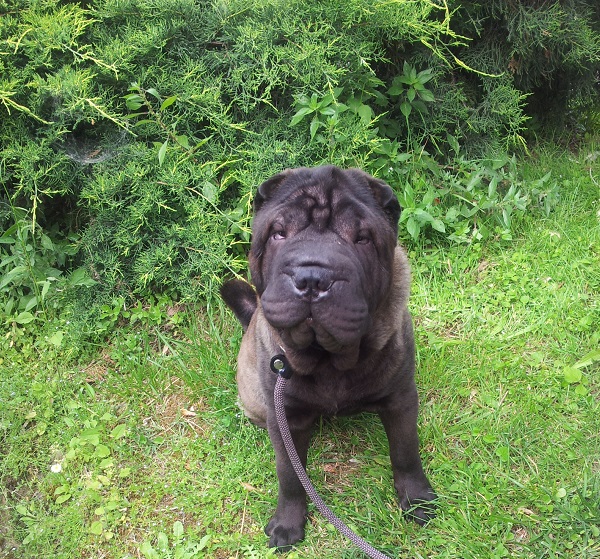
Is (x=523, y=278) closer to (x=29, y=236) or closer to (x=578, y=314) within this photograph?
(x=578, y=314)

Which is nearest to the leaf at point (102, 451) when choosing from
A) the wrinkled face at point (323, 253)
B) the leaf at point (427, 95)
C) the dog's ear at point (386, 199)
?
the wrinkled face at point (323, 253)

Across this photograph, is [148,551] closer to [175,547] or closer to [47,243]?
[175,547]

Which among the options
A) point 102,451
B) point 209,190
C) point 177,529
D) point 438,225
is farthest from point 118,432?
point 438,225

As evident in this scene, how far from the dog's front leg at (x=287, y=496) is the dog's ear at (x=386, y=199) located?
0.98 metres

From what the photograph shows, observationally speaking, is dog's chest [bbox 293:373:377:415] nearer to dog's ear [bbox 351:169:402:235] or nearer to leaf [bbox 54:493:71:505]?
dog's ear [bbox 351:169:402:235]

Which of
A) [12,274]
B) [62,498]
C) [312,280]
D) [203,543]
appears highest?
[312,280]

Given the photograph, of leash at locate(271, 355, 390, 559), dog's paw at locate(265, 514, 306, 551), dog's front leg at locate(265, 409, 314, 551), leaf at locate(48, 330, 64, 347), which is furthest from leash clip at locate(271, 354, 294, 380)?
leaf at locate(48, 330, 64, 347)

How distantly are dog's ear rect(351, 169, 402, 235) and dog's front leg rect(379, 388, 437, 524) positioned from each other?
80cm

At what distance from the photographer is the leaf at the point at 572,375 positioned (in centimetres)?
335

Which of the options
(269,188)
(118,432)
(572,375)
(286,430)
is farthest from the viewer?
(118,432)

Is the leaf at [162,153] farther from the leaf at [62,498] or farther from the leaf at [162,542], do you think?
the leaf at [162,542]

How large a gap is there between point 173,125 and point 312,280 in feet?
7.24

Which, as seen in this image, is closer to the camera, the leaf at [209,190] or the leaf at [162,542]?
the leaf at [162,542]

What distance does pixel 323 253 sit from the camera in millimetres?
2277
